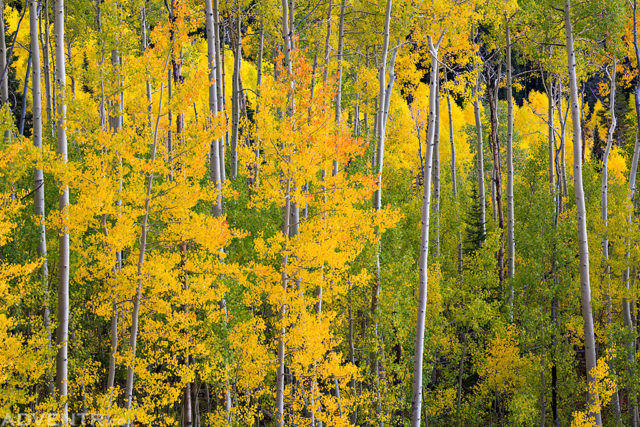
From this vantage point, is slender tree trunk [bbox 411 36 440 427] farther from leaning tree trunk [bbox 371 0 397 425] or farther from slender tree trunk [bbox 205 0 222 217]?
slender tree trunk [bbox 205 0 222 217]

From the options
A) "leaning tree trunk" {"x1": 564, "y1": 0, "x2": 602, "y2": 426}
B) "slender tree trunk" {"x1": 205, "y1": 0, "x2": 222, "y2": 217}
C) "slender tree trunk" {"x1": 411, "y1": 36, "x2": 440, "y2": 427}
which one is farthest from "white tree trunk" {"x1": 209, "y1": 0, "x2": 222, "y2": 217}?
"leaning tree trunk" {"x1": 564, "y1": 0, "x2": 602, "y2": 426}

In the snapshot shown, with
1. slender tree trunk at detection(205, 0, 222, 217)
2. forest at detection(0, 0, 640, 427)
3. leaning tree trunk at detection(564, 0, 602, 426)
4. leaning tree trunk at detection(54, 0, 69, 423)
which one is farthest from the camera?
leaning tree trunk at detection(564, 0, 602, 426)

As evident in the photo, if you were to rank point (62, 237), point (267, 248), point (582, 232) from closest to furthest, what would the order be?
point (62, 237) < point (267, 248) < point (582, 232)

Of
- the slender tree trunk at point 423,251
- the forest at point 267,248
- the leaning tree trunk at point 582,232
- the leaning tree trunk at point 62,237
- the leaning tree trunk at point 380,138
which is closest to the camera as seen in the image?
the leaning tree trunk at point 62,237

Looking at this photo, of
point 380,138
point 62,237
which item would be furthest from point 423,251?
point 62,237

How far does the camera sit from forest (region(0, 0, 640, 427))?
9.45m

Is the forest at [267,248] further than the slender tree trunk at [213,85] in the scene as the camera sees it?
No

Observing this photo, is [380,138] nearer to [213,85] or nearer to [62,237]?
[213,85]

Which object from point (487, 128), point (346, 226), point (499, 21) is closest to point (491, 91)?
point (487, 128)

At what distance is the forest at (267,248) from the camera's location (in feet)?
31.0

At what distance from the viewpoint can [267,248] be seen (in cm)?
1028

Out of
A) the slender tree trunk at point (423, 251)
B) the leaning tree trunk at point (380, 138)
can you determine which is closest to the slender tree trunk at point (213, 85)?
the leaning tree trunk at point (380, 138)

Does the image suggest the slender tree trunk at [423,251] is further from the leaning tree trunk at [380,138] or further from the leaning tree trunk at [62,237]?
the leaning tree trunk at [62,237]

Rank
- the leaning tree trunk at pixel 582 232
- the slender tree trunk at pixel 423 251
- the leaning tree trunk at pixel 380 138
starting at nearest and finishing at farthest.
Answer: the slender tree trunk at pixel 423 251
the leaning tree trunk at pixel 582 232
the leaning tree trunk at pixel 380 138
